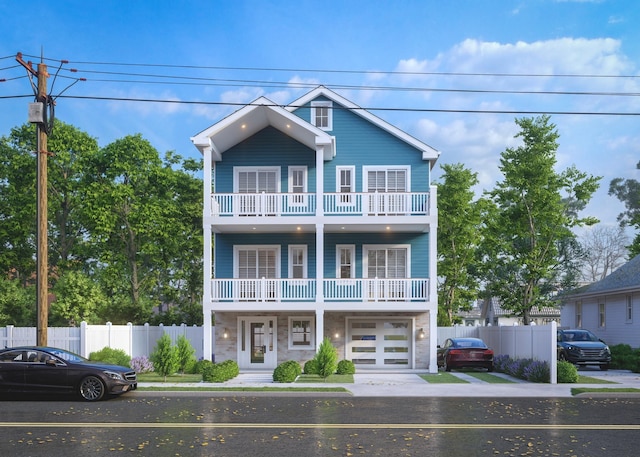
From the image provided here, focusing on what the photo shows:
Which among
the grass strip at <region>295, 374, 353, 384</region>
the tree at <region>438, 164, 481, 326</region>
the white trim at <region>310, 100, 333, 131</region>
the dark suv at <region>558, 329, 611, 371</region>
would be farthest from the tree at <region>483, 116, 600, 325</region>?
the grass strip at <region>295, 374, 353, 384</region>

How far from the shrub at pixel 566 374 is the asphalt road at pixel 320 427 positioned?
3.82 m

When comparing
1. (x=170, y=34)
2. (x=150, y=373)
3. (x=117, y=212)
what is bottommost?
(x=150, y=373)

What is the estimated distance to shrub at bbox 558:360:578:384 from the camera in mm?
21281

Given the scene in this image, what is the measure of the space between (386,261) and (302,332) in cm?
465

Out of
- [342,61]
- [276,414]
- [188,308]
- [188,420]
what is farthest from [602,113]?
[188,308]

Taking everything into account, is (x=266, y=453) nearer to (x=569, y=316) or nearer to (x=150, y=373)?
(x=150, y=373)

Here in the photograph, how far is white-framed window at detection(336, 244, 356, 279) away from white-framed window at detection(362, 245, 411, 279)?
0.47 meters

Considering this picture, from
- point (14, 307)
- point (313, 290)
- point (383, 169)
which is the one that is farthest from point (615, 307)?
point (14, 307)

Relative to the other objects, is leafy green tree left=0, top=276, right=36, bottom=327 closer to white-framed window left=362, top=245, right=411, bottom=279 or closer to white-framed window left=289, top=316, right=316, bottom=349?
white-framed window left=289, top=316, right=316, bottom=349

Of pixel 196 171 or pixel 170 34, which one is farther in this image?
pixel 196 171

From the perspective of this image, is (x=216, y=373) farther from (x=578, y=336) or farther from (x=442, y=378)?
(x=578, y=336)

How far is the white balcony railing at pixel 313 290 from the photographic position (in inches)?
1017

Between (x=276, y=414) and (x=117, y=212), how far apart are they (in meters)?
27.3

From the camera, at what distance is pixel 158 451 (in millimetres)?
10125
